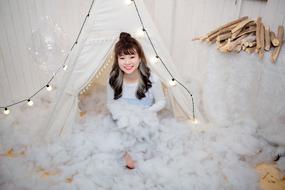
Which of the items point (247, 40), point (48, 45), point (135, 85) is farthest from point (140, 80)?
point (48, 45)

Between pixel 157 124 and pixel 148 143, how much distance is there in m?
0.17

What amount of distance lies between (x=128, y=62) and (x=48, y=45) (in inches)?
50.7

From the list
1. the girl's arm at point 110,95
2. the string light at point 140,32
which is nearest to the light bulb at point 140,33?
the string light at point 140,32

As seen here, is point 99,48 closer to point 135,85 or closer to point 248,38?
point 135,85

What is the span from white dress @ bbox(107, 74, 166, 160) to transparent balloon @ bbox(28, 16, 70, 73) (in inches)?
41.2

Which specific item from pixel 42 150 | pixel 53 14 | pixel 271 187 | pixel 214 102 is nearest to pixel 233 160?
pixel 271 187

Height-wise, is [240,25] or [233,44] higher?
[240,25]

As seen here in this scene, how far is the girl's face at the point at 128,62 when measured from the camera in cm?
218

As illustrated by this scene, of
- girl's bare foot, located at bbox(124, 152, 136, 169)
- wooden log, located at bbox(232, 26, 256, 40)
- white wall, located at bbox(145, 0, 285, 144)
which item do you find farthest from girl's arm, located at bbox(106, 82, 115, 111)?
wooden log, located at bbox(232, 26, 256, 40)

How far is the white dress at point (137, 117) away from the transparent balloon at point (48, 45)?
1047 mm

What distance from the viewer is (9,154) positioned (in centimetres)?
229

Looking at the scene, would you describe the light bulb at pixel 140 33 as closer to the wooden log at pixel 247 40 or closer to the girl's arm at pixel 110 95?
the girl's arm at pixel 110 95

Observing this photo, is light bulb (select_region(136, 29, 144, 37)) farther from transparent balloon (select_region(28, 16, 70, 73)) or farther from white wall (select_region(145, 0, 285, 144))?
→ transparent balloon (select_region(28, 16, 70, 73))

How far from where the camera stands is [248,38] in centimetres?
221
